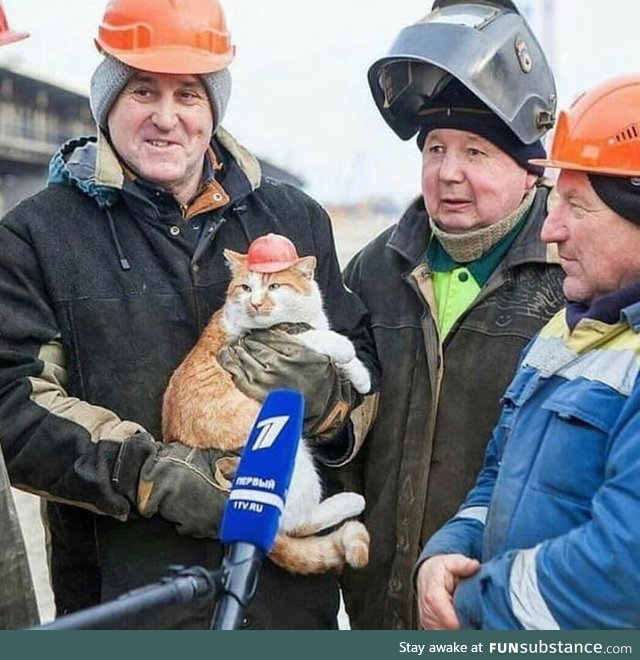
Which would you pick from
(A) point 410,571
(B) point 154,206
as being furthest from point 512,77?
(A) point 410,571

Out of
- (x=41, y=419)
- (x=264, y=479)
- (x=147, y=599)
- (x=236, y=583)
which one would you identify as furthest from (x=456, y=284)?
(x=147, y=599)

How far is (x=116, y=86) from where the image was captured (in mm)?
2949

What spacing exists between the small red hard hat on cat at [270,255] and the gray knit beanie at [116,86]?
441 mm

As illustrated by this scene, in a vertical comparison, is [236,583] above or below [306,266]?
below

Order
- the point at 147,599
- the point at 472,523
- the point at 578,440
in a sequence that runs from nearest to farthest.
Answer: the point at 147,599 → the point at 578,440 → the point at 472,523

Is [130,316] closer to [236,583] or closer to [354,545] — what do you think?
[354,545]

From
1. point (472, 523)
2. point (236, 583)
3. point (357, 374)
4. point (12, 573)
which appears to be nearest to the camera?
point (236, 583)

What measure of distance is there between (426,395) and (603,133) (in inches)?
44.8

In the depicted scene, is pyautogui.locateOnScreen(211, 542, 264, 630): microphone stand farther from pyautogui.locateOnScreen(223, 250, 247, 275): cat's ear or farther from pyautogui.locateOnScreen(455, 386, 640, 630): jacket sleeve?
pyautogui.locateOnScreen(223, 250, 247, 275): cat's ear

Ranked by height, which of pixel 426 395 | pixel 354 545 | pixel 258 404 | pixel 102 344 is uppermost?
pixel 102 344

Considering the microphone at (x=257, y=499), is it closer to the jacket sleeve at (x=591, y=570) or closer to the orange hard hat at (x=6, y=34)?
the jacket sleeve at (x=591, y=570)

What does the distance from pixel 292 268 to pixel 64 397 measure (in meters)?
0.71

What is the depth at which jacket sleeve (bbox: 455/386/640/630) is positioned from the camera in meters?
2.05
